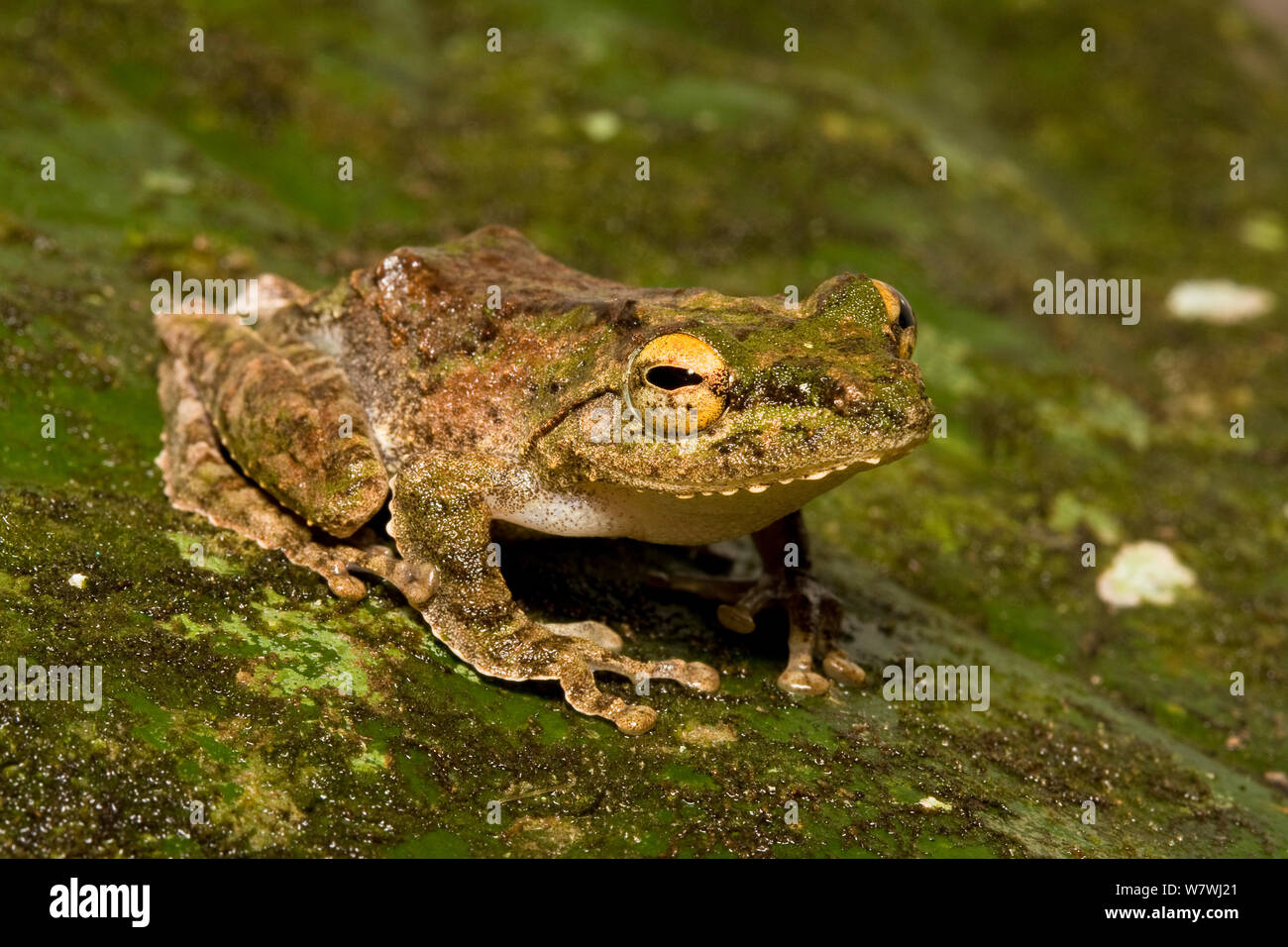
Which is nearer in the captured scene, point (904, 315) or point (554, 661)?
point (554, 661)

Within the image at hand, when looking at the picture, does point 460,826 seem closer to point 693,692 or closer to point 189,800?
point 189,800

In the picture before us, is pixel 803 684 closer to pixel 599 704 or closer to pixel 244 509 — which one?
pixel 599 704

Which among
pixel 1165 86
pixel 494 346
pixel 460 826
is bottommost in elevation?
pixel 460 826

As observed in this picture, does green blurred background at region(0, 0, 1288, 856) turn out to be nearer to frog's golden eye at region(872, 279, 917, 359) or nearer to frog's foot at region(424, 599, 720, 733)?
frog's foot at region(424, 599, 720, 733)

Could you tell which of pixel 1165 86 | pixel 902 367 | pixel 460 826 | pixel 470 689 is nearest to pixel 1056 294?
pixel 1165 86

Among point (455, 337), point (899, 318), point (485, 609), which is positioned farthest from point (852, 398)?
point (455, 337)

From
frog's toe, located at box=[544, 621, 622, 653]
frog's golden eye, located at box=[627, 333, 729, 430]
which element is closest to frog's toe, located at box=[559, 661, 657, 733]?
frog's toe, located at box=[544, 621, 622, 653]

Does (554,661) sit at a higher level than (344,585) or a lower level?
lower
